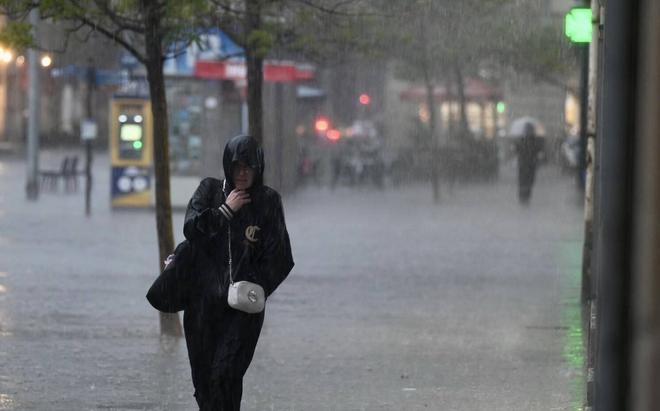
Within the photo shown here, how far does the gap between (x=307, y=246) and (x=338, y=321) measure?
8.16 m

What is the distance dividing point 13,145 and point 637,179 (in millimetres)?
62042

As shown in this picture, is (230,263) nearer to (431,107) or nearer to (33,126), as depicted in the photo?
(33,126)

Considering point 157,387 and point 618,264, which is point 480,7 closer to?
point 157,387

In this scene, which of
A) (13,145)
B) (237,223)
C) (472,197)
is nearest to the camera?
(237,223)

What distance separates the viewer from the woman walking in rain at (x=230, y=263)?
23.4 feet

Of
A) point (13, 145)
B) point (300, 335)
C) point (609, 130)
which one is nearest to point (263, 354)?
point (300, 335)

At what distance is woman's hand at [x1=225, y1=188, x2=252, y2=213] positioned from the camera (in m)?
7.10

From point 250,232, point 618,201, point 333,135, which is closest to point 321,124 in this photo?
point 333,135

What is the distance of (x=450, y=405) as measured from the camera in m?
9.44

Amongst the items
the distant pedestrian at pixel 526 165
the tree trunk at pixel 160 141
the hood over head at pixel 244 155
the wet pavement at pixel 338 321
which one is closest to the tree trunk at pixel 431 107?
the distant pedestrian at pixel 526 165

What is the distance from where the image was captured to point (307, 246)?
21.9 m

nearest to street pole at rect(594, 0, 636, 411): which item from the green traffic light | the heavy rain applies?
the heavy rain

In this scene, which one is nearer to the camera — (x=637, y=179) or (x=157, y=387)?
(x=637, y=179)

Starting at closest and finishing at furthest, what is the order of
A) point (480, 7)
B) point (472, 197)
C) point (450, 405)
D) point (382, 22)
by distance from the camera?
point (450, 405) → point (480, 7) → point (382, 22) → point (472, 197)
